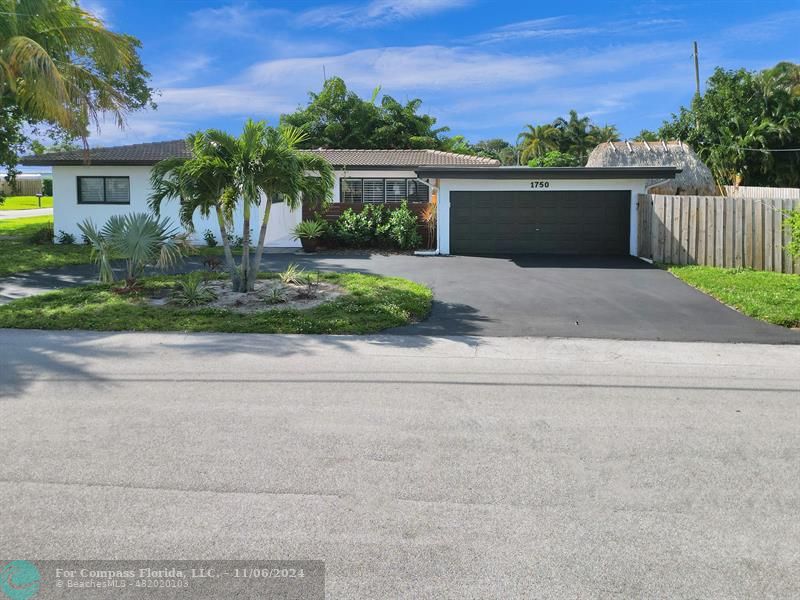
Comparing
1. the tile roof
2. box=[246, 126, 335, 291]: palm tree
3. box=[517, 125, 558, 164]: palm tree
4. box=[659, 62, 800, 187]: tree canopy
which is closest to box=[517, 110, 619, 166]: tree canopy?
box=[517, 125, 558, 164]: palm tree

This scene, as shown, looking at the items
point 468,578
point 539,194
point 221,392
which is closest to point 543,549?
point 468,578

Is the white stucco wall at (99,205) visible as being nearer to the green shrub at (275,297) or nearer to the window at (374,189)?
the window at (374,189)

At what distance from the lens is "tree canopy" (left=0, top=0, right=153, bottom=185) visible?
15.4 m

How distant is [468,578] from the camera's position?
3.67 metres

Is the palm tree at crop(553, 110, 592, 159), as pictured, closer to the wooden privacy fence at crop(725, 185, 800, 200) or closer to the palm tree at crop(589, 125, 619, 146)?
the palm tree at crop(589, 125, 619, 146)

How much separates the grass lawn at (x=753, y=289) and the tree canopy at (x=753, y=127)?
28794 millimetres

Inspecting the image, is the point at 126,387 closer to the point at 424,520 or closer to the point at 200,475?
the point at 200,475

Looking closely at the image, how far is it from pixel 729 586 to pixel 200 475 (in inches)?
135

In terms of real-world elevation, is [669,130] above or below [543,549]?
above

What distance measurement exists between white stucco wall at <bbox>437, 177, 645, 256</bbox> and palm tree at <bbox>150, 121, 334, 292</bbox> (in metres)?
8.22

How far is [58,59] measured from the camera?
61.0 feet

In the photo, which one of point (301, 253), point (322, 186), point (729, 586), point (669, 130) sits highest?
point (669, 130)

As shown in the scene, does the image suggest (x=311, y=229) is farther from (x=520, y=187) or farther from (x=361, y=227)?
(x=520, y=187)

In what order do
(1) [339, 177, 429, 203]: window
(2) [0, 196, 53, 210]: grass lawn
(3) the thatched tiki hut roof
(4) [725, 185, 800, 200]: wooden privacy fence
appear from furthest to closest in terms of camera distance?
1. (2) [0, 196, 53, 210]: grass lawn
2. (3) the thatched tiki hut roof
3. (4) [725, 185, 800, 200]: wooden privacy fence
4. (1) [339, 177, 429, 203]: window
